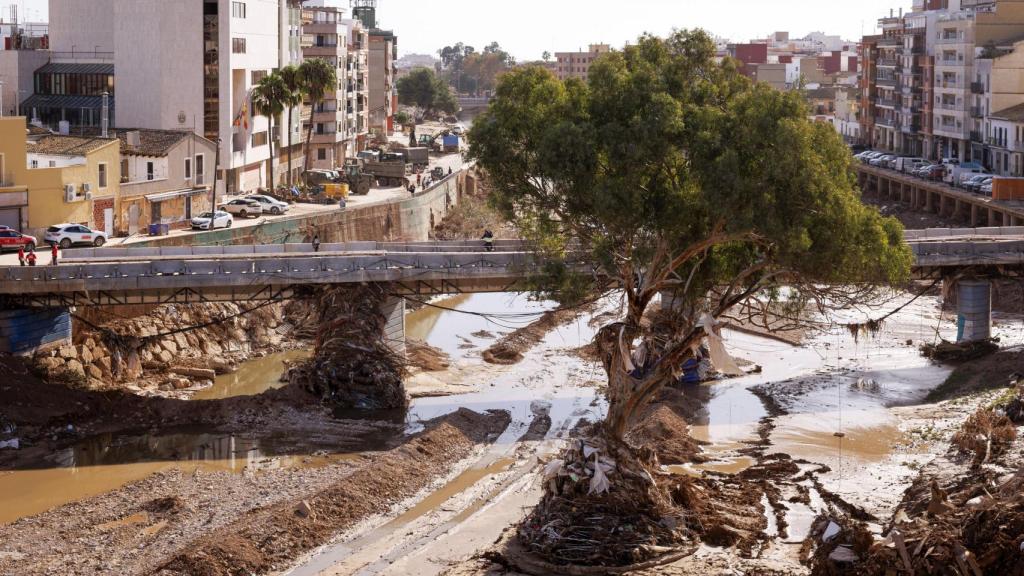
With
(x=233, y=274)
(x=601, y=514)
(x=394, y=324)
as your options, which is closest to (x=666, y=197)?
(x=601, y=514)

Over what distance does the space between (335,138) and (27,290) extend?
6471cm

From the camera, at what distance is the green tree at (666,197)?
1220 inches

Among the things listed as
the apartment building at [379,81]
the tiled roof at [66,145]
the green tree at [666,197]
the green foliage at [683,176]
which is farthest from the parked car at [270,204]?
the apartment building at [379,81]

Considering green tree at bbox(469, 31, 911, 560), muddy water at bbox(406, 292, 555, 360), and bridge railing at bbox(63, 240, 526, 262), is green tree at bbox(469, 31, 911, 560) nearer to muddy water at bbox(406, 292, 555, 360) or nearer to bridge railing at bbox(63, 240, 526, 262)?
bridge railing at bbox(63, 240, 526, 262)

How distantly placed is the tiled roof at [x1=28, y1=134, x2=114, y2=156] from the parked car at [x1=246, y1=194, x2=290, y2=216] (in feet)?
40.5

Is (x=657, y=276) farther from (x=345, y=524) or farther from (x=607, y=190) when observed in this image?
(x=345, y=524)

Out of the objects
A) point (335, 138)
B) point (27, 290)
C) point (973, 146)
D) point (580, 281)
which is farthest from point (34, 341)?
point (973, 146)

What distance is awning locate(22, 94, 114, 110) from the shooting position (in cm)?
8138

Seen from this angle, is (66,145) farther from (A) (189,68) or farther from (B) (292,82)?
(B) (292,82)

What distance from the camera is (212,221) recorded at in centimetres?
6869

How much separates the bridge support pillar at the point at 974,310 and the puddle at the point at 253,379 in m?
26.1

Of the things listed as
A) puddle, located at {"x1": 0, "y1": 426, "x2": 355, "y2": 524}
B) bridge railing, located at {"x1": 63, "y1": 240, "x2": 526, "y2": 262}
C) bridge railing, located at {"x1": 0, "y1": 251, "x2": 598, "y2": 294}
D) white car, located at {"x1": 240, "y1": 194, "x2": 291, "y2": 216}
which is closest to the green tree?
puddle, located at {"x1": 0, "y1": 426, "x2": 355, "y2": 524}

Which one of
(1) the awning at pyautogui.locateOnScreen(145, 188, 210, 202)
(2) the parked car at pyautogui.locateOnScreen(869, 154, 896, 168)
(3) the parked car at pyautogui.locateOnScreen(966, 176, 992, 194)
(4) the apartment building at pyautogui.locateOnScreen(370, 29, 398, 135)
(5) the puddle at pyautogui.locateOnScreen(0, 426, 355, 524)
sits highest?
(4) the apartment building at pyautogui.locateOnScreen(370, 29, 398, 135)

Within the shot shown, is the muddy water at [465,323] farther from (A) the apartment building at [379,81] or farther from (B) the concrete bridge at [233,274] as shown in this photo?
(A) the apartment building at [379,81]
